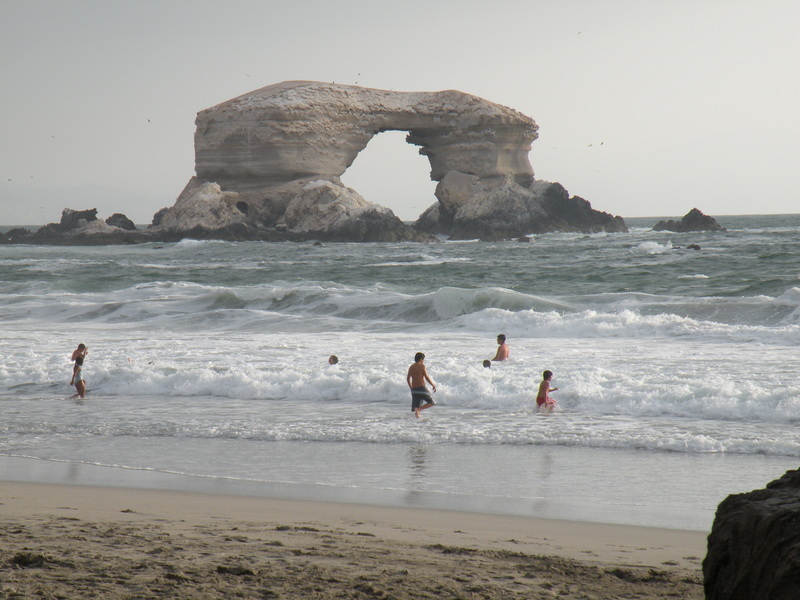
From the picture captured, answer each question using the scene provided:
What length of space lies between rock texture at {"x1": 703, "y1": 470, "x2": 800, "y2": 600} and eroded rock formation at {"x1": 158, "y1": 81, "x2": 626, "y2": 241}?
51464mm

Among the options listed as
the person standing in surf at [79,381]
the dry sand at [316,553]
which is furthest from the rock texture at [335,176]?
the dry sand at [316,553]

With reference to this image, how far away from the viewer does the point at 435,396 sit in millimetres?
10109

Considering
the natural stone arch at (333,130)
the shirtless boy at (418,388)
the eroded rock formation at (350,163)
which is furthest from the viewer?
the natural stone arch at (333,130)

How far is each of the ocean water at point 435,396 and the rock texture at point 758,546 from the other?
2.62 meters

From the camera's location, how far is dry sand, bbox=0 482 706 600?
124 inches

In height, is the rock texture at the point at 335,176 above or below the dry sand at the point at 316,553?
above

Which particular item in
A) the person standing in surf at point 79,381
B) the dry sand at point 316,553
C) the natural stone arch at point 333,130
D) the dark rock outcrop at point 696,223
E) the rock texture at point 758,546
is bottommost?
the person standing in surf at point 79,381

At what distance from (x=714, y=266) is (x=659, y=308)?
12.0 meters

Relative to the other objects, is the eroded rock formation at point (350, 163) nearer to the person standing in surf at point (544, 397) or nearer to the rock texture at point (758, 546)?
the person standing in surf at point (544, 397)

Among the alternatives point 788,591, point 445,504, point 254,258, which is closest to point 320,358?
point 445,504

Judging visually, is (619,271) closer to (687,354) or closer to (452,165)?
(687,354)

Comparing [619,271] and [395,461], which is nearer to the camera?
[395,461]

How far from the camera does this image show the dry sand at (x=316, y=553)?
10.3 ft

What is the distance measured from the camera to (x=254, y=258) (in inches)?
1566
